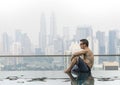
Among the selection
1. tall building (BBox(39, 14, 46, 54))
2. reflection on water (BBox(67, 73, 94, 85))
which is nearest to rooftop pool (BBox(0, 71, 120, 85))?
reflection on water (BBox(67, 73, 94, 85))

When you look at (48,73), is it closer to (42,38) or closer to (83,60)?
(83,60)

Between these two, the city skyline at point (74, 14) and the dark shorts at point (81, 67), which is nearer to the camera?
the dark shorts at point (81, 67)

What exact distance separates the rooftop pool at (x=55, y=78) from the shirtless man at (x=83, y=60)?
4.9 inches

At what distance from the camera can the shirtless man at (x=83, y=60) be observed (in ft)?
18.4

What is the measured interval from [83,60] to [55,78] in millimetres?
745

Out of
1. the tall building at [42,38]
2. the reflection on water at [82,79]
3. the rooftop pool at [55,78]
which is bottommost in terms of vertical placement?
the rooftop pool at [55,78]

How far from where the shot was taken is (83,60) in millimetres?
5906

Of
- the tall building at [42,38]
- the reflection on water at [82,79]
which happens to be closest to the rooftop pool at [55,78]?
the reflection on water at [82,79]

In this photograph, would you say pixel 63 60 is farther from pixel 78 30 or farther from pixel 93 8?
pixel 93 8

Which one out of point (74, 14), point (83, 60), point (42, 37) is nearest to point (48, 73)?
point (83, 60)

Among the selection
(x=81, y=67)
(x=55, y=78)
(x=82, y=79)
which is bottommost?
(x=55, y=78)

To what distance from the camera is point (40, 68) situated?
282 inches

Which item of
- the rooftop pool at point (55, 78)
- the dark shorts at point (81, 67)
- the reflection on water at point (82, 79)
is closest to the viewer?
the reflection on water at point (82, 79)

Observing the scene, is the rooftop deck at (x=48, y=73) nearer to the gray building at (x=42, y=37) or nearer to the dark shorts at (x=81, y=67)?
the dark shorts at (x=81, y=67)
